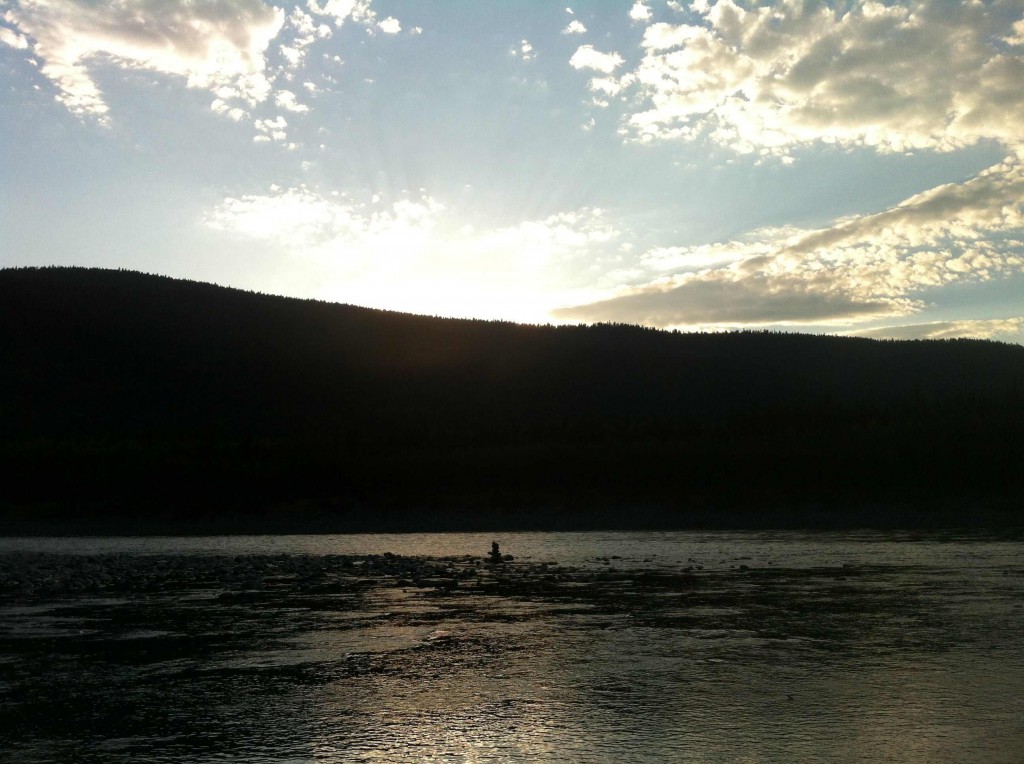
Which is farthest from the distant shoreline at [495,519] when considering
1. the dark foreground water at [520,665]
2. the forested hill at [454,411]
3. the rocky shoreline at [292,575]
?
the dark foreground water at [520,665]

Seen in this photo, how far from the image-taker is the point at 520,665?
16.4m

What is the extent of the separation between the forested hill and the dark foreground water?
38.1m

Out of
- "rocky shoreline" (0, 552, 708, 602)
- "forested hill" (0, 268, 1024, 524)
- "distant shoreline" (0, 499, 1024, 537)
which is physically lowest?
"rocky shoreline" (0, 552, 708, 602)

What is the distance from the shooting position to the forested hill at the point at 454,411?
2825 inches

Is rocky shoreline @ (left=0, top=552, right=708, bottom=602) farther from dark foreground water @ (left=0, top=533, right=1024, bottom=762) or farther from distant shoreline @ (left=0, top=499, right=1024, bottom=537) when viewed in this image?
distant shoreline @ (left=0, top=499, right=1024, bottom=537)

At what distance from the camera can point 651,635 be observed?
1914 cm

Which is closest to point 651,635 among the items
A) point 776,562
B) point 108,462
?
point 776,562

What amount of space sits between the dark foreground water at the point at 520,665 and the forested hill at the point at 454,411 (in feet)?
125

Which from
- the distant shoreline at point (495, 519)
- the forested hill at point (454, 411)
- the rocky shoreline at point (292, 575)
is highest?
the forested hill at point (454, 411)

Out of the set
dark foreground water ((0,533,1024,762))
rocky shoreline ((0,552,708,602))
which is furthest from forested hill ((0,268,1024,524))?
dark foreground water ((0,533,1024,762))

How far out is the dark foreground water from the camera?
457 inches

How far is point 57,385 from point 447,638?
340 ft

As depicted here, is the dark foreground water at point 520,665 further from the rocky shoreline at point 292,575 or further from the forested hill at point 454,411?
the forested hill at point 454,411

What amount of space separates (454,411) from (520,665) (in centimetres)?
10080
